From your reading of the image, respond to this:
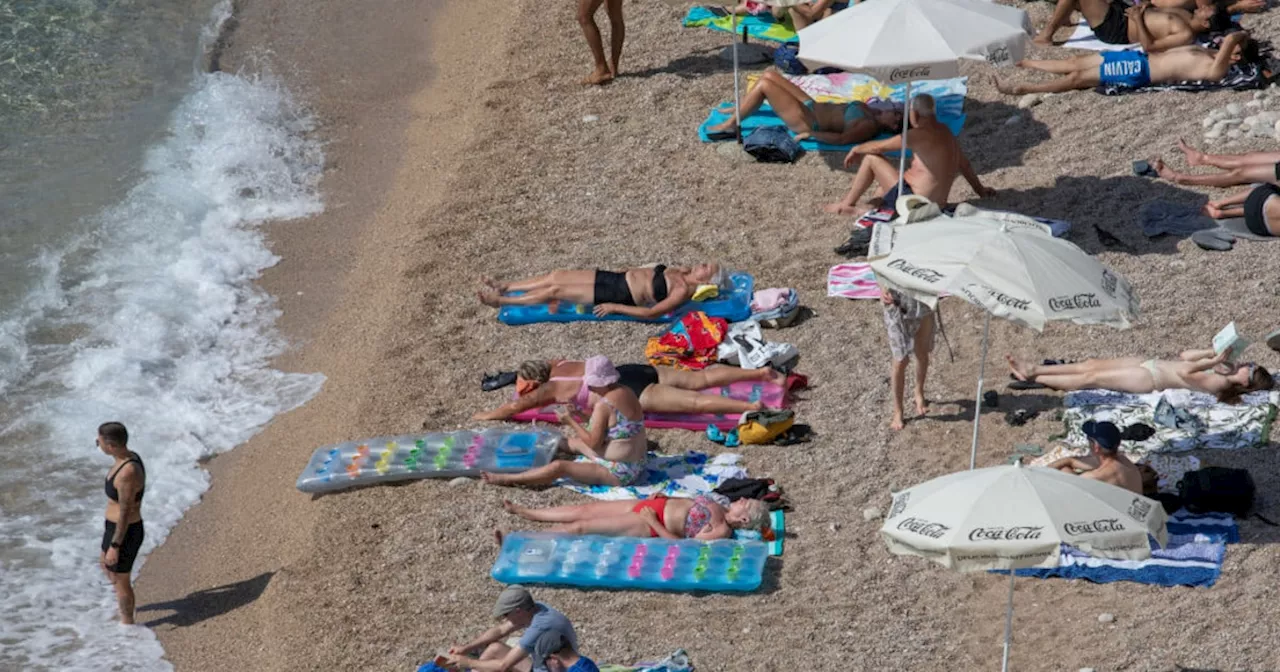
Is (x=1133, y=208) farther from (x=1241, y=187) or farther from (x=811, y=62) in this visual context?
(x=811, y=62)

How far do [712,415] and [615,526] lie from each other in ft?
4.86

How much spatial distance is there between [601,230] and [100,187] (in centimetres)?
552

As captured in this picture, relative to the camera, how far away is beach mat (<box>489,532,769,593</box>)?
9.18 m

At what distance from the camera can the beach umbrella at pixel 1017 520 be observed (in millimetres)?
7195

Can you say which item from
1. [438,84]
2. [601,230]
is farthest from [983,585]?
[438,84]

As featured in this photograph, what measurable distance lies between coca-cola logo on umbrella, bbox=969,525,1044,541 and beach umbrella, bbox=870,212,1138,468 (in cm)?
165

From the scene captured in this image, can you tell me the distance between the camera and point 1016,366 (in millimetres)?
10727

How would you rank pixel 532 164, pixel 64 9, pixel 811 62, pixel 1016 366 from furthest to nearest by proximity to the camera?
pixel 64 9, pixel 532 164, pixel 811 62, pixel 1016 366

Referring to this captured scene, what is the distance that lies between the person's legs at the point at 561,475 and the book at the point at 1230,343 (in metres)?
3.88

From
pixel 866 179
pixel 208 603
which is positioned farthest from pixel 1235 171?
pixel 208 603

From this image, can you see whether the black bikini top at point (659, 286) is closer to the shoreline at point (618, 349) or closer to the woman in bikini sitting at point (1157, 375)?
the shoreline at point (618, 349)

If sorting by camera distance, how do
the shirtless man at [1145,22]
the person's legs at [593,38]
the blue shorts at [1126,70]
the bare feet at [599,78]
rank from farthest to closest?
the bare feet at [599,78]
the person's legs at [593,38]
the shirtless man at [1145,22]
the blue shorts at [1126,70]

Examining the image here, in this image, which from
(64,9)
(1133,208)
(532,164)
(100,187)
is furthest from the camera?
(64,9)

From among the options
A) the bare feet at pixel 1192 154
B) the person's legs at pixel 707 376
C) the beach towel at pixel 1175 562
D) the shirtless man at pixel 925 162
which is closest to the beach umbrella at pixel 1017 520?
the beach towel at pixel 1175 562
